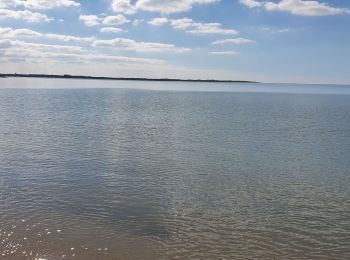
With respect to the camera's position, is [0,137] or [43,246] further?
[0,137]

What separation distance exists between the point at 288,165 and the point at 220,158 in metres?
4.13

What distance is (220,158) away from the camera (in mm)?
26875

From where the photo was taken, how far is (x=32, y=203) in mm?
16859

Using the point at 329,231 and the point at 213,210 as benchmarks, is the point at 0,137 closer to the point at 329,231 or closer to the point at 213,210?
the point at 213,210

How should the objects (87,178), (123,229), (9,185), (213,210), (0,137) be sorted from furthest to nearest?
(0,137) → (87,178) → (9,185) → (213,210) → (123,229)

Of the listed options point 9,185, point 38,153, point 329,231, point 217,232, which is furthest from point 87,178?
point 329,231

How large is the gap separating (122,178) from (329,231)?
10.3m

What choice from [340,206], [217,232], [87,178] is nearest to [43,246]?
[217,232]

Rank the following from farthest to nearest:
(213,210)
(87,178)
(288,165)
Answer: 1. (288,165)
2. (87,178)
3. (213,210)

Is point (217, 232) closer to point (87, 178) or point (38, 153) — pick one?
point (87, 178)

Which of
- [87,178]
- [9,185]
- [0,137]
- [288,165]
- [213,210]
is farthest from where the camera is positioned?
[0,137]

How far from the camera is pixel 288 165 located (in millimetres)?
25531

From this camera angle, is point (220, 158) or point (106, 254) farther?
point (220, 158)

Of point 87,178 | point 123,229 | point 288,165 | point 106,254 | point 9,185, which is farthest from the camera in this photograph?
point 288,165
